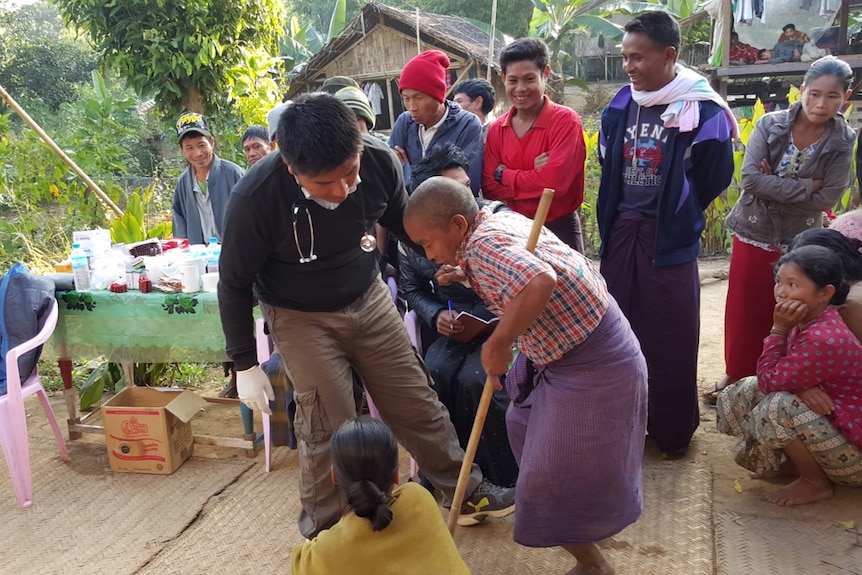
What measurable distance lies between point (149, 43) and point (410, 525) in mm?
7444

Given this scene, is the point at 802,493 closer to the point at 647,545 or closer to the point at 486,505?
the point at 647,545

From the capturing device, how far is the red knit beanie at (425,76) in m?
3.52

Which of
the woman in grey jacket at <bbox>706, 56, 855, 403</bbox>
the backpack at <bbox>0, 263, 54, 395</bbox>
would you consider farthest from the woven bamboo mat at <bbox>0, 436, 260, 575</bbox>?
the woman in grey jacket at <bbox>706, 56, 855, 403</bbox>

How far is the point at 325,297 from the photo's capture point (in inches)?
100

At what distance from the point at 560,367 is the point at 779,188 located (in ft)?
6.90

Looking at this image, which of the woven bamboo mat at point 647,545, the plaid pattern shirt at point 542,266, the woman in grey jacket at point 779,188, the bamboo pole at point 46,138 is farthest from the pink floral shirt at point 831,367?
the bamboo pole at point 46,138

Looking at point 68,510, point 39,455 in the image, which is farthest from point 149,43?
point 68,510

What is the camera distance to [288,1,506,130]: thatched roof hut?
12.9 meters

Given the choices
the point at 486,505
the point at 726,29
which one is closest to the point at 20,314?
the point at 486,505

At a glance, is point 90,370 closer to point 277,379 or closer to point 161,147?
point 277,379

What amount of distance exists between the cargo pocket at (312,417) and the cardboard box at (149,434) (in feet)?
4.26

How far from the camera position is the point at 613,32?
1612 cm

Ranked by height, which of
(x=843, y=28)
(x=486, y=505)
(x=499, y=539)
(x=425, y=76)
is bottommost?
(x=499, y=539)

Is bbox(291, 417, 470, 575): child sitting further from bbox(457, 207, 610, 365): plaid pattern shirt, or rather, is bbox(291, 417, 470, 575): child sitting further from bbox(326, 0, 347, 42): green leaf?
bbox(326, 0, 347, 42): green leaf
